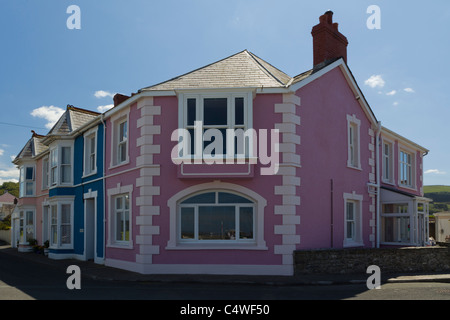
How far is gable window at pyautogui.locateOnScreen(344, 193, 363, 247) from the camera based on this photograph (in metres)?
17.0

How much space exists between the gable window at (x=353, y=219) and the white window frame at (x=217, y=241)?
453 centimetres

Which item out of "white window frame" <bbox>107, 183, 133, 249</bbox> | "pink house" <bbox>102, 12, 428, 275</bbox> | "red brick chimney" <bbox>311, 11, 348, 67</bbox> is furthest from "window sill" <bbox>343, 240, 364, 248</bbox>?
"white window frame" <bbox>107, 183, 133, 249</bbox>

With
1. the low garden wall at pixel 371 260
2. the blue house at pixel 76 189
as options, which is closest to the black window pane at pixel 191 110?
the low garden wall at pixel 371 260

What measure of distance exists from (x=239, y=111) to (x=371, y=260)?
644 cm

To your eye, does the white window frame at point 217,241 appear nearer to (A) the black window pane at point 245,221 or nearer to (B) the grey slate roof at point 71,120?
(A) the black window pane at point 245,221

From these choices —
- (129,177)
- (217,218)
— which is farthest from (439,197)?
(129,177)

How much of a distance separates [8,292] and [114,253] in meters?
5.38

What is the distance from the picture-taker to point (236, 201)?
14.1 meters

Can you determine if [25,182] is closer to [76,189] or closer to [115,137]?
[76,189]

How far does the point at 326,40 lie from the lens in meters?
17.3

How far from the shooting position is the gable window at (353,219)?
55.7ft

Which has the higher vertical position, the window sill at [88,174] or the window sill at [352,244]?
the window sill at [88,174]
